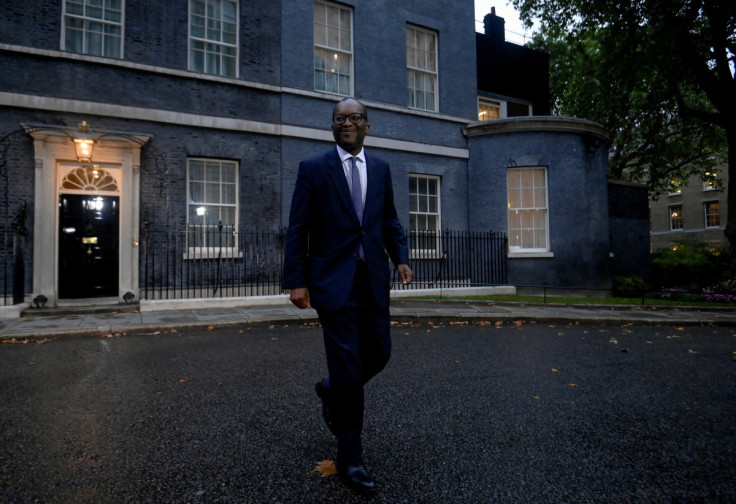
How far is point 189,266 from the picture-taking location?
32.7 feet

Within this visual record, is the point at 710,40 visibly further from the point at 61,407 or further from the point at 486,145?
the point at 61,407

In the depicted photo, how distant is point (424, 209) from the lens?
529 inches

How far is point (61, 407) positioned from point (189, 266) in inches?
267

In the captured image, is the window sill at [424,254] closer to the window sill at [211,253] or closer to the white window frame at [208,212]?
the window sill at [211,253]

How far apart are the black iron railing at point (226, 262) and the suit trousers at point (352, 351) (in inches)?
294

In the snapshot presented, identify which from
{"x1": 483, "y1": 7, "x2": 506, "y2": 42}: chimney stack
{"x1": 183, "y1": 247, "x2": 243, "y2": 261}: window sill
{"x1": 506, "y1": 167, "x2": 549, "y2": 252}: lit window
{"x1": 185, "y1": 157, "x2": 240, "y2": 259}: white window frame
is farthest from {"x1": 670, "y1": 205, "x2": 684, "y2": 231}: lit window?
{"x1": 183, "y1": 247, "x2": 243, "y2": 261}: window sill

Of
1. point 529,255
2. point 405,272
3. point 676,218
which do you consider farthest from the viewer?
point 676,218

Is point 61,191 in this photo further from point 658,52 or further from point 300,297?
point 658,52

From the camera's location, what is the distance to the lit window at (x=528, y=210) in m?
13.3

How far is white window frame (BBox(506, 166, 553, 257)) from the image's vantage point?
13320 mm

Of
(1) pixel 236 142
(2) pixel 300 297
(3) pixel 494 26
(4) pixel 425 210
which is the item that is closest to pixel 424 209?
(4) pixel 425 210

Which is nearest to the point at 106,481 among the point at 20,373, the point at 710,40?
the point at 20,373

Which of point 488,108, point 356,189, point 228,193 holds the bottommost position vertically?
point 356,189

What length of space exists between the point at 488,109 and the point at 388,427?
1557 cm
